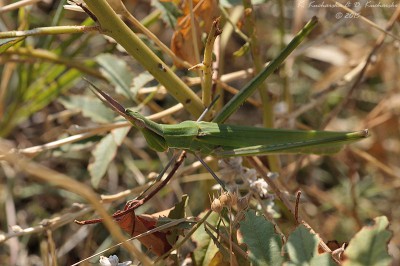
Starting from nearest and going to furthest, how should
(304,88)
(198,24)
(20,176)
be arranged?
(198,24), (20,176), (304,88)

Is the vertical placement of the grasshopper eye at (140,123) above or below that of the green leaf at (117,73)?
above

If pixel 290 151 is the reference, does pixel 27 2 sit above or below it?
above

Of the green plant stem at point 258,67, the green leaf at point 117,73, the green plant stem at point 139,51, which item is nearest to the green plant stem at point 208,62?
the green plant stem at point 139,51

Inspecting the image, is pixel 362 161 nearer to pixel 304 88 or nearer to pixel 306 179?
pixel 306 179

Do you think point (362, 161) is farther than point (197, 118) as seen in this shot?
Yes

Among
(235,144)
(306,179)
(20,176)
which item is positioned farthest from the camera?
(306,179)

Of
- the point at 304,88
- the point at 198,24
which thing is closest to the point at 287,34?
the point at 304,88

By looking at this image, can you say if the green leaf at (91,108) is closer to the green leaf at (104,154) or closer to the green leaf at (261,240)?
the green leaf at (104,154)

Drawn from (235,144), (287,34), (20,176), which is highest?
(235,144)

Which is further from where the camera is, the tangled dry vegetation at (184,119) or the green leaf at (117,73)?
the green leaf at (117,73)
